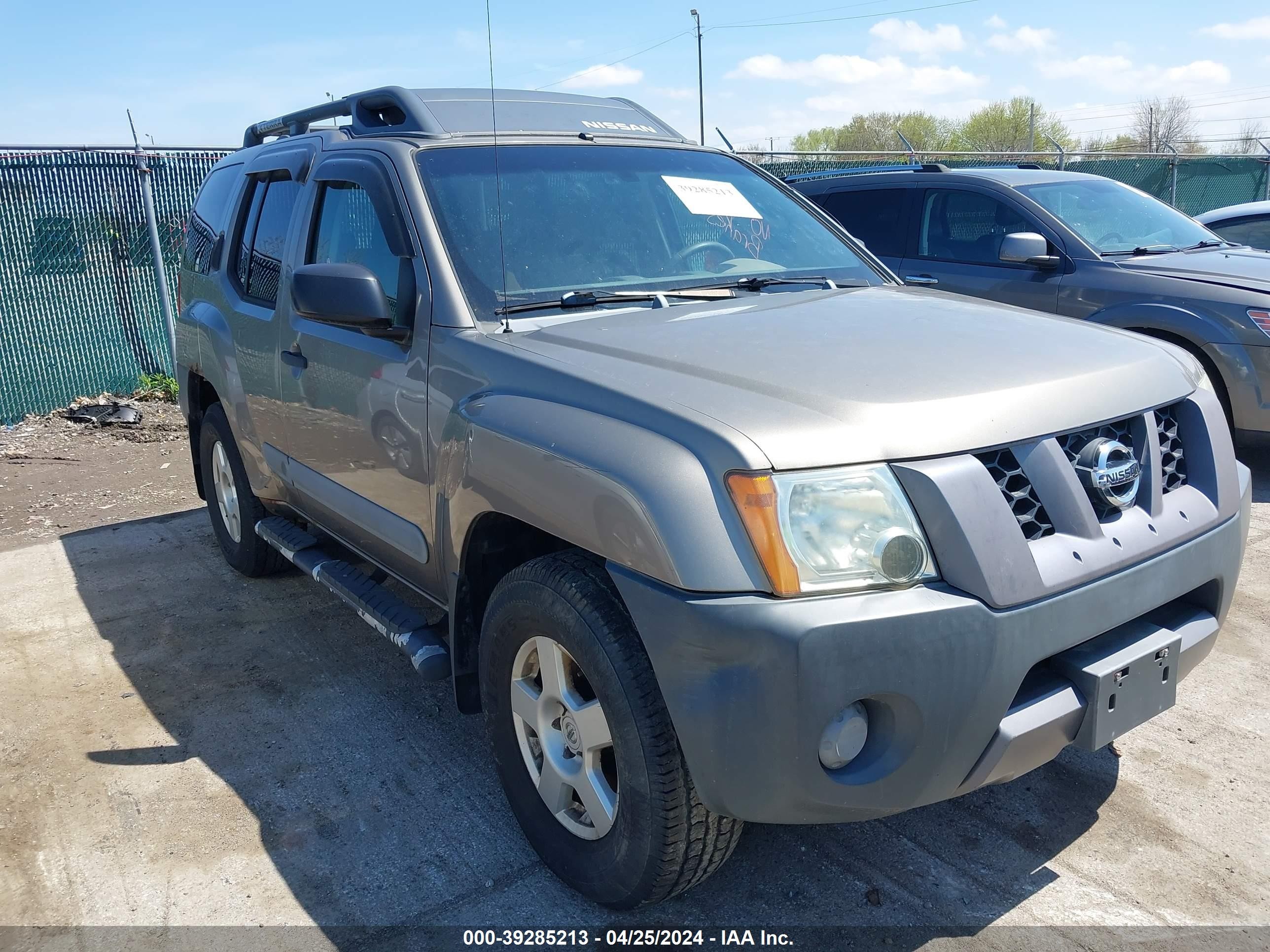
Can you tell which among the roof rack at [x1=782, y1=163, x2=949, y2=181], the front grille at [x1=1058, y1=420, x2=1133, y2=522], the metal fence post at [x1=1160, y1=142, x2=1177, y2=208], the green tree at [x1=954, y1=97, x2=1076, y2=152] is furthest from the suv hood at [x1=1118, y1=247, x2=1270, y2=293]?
the green tree at [x1=954, y1=97, x2=1076, y2=152]

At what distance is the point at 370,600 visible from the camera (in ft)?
11.1

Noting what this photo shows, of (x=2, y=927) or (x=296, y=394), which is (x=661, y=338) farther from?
(x=2, y=927)

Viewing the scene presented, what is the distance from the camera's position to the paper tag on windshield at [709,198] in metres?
3.56

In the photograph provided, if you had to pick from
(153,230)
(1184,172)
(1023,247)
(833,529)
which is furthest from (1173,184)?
(833,529)

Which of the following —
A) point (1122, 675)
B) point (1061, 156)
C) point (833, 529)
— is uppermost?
point (1061, 156)

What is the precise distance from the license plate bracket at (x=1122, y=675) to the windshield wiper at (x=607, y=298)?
1.49 m

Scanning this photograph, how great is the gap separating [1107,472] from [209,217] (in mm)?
4320

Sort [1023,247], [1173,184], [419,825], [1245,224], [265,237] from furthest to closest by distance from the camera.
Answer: [1173,184] < [1245,224] < [1023,247] < [265,237] < [419,825]

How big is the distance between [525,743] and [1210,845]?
1836mm

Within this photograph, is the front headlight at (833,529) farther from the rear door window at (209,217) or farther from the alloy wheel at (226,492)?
the rear door window at (209,217)

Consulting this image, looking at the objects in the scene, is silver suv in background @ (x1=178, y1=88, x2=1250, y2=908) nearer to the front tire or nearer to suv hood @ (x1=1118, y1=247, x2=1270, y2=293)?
the front tire

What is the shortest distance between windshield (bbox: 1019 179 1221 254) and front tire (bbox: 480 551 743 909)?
5.24m

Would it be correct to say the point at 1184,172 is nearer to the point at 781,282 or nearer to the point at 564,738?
the point at 781,282

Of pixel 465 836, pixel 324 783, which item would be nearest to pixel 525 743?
pixel 465 836
